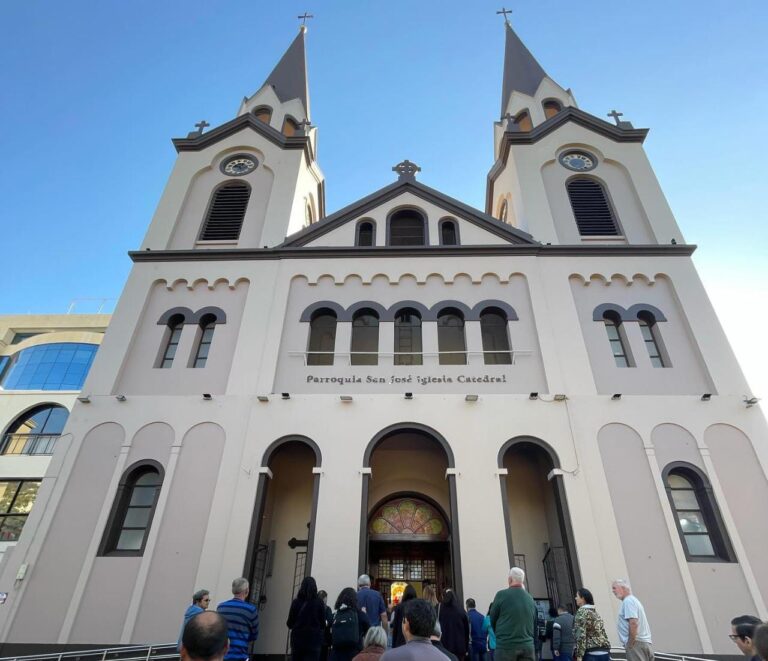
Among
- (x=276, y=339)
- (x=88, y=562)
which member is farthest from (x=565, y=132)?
(x=88, y=562)

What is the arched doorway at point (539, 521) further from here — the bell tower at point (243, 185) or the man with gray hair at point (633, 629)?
the bell tower at point (243, 185)

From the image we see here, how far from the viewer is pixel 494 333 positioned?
51.1 ft

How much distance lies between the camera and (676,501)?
12047 millimetres

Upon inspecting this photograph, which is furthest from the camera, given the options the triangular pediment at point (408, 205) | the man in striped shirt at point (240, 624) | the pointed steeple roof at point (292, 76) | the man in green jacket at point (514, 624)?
the pointed steeple roof at point (292, 76)

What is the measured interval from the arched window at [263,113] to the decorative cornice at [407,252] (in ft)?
30.2

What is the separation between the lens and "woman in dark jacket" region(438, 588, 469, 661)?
767 cm

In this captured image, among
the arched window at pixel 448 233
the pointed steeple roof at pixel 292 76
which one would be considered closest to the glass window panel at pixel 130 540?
the arched window at pixel 448 233

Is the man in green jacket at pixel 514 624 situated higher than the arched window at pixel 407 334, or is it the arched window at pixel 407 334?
the arched window at pixel 407 334

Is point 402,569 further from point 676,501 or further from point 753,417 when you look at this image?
point 753,417

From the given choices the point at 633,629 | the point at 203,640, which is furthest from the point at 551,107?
the point at 203,640

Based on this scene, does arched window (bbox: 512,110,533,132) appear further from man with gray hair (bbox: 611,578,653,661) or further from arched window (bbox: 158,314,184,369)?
man with gray hair (bbox: 611,578,653,661)

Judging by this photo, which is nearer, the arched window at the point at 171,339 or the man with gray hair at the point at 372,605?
the man with gray hair at the point at 372,605

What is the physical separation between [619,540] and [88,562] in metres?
12.1

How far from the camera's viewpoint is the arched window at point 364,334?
50.2 ft
